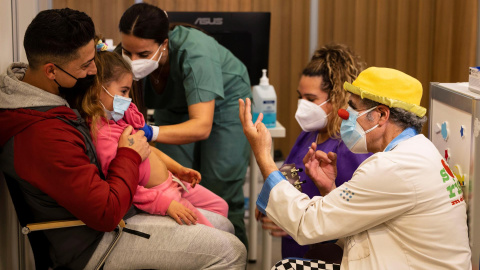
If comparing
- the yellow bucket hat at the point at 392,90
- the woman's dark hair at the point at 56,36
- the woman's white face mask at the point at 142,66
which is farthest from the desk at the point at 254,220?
the woman's dark hair at the point at 56,36

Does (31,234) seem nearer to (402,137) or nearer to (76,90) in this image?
(76,90)

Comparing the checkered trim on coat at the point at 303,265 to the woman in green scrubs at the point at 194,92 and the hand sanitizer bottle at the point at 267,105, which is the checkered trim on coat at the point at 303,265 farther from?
the hand sanitizer bottle at the point at 267,105

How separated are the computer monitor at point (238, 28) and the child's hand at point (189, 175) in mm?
1314

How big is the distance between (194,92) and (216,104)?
1.03 ft

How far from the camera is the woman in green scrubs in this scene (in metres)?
2.47

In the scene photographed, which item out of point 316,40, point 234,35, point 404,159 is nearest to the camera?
point 404,159

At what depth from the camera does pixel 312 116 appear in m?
2.26

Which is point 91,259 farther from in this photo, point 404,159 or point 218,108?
point 218,108

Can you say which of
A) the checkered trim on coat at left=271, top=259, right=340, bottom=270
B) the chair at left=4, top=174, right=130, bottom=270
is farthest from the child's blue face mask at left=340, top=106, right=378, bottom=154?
the chair at left=4, top=174, right=130, bottom=270

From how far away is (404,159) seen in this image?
1577 mm

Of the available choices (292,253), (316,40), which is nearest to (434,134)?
(292,253)

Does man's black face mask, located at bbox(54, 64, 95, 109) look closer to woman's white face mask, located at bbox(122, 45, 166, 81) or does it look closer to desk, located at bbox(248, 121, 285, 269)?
woman's white face mask, located at bbox(122, 45, 166, 81)

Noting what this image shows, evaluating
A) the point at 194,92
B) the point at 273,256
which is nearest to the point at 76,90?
the point at 194,92

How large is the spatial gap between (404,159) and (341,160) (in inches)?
21.6
